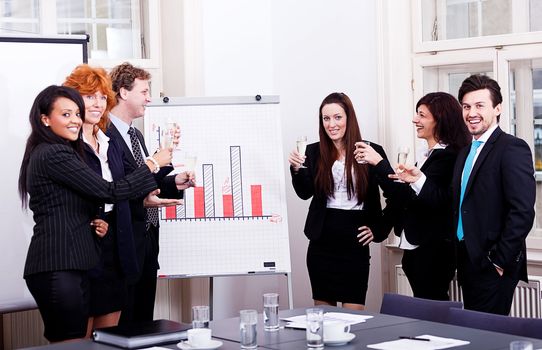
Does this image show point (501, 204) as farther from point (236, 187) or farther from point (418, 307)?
point (236, 187)

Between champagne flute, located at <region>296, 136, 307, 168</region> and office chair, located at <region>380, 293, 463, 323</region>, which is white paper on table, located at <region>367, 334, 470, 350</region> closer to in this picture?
office chair, located at <region>380, 293, 463, 323</region>

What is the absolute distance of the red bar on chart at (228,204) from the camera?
493cm

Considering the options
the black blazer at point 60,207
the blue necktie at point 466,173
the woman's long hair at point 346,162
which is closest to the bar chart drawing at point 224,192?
the woman's long hair at point 346,162

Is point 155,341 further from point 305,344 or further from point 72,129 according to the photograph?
point 72,129

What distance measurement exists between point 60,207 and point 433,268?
1924 millimetres

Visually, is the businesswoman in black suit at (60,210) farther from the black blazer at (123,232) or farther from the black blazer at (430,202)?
the black blazer at (430,202)

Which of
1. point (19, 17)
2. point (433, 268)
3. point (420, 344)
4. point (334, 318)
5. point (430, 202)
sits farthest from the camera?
point (19, 17)

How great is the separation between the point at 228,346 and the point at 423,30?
3068mm

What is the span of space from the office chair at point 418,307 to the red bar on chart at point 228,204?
1597 millimetres

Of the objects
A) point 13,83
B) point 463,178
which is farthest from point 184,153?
point 463,178

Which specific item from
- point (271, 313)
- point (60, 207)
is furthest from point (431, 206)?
point (60, 207)

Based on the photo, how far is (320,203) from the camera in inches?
185

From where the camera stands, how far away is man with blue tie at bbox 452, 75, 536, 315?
3.72 meters

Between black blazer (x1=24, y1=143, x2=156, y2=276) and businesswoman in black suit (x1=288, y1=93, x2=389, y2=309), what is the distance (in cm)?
142
